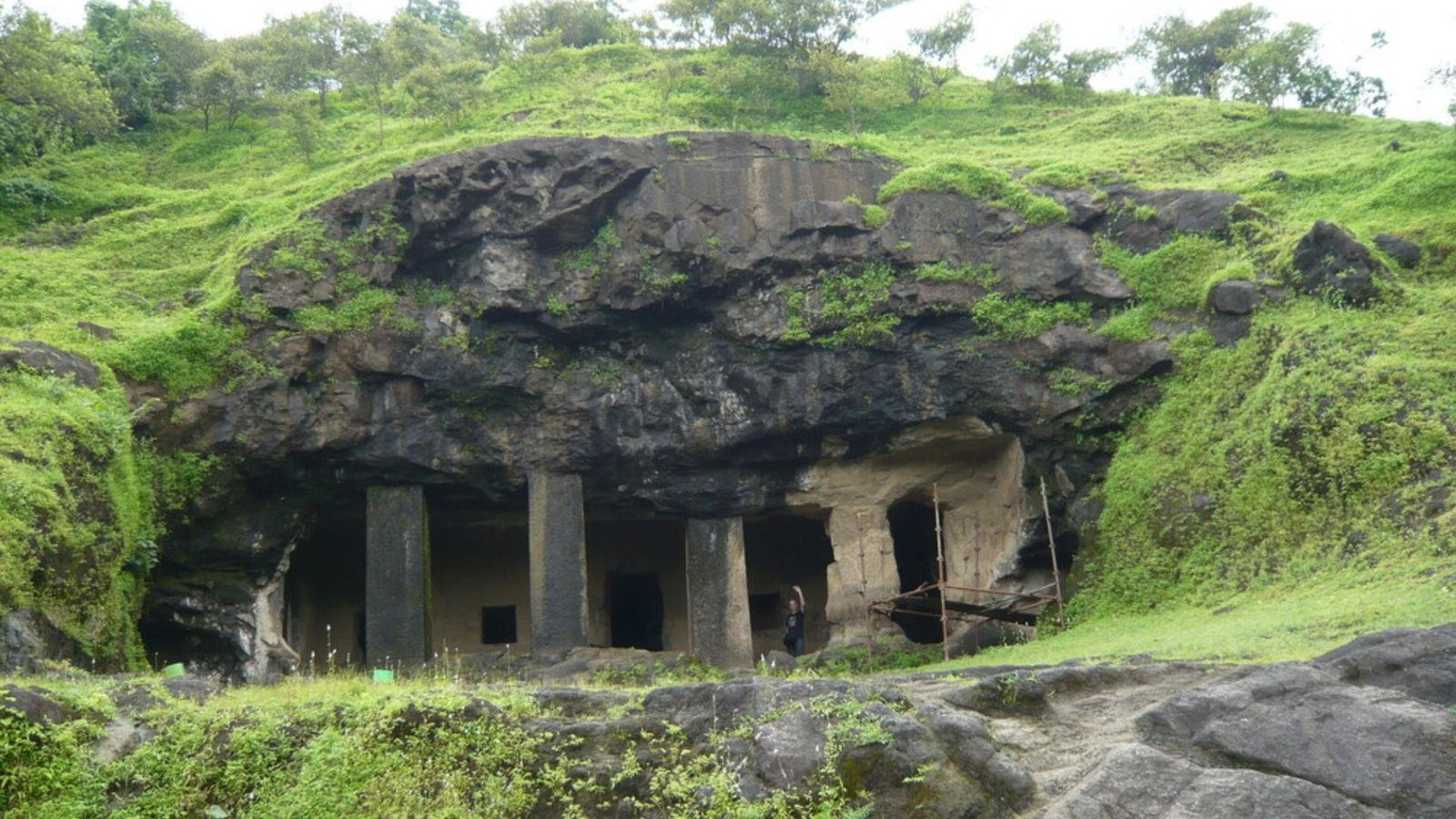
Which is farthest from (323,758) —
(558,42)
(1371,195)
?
(558,42)

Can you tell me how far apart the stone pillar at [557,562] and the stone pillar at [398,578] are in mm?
1548

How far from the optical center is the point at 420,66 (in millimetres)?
28469

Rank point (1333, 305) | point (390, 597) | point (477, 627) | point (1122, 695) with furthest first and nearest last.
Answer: point (477, 627) → point (390, 597) → point (1333, 305) → point (1122, 695)

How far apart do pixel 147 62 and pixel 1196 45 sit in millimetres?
25113

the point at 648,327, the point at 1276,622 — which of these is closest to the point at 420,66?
the point at 648,327

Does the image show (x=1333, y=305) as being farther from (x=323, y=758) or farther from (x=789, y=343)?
(x=323, y=758)

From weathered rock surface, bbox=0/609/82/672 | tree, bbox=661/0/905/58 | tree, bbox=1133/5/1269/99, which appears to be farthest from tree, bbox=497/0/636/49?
weathered rock surface, bbox=0/609/82/672

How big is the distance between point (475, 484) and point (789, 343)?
5.05 metres

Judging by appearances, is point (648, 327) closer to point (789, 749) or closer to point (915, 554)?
point (915, 554)

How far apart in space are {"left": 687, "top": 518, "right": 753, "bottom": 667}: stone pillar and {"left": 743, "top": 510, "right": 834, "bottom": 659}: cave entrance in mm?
1973

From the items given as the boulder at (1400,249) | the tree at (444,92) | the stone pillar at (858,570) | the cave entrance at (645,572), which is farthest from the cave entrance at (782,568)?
the tree at (444,92)

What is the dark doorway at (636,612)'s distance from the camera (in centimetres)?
2250

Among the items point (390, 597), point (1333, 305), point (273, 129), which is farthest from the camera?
point (273, 129)

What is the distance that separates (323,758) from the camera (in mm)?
9070
